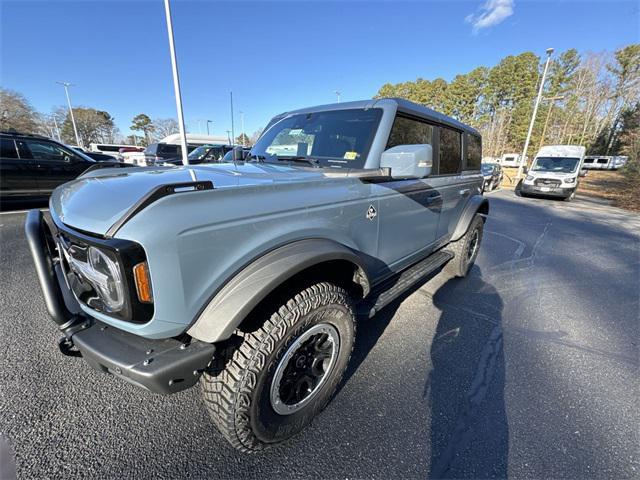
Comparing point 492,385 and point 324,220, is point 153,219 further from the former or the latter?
point 492,385

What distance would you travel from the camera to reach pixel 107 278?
1.23 metres

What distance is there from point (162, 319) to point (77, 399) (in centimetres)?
142

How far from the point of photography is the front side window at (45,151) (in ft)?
22.4

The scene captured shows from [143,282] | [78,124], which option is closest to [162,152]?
[143,282]

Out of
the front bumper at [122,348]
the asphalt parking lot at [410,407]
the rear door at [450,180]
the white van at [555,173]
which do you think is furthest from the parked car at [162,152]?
the white van at [555,173]

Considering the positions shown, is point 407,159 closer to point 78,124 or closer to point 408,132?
point 408,132

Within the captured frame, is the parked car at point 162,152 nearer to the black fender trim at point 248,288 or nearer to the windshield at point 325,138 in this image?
the windshield at point 325,138

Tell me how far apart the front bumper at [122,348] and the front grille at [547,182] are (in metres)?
15.9

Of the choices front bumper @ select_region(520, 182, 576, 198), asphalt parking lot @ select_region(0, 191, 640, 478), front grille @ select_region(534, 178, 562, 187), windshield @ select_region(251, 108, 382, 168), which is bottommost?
asphalt parking lot @ select_region(0, 191, 640, 478)

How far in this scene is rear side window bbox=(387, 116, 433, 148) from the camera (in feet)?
7.71

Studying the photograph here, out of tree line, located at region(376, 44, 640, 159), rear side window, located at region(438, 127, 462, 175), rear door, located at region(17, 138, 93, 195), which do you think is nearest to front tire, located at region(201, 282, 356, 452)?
rear side window, located at region(438, 127, 462, 175)

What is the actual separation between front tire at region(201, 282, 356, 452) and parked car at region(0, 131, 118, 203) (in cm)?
678

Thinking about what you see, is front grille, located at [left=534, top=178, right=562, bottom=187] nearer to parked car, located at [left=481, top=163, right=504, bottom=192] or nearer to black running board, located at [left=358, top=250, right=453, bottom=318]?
parked car, located at [left=481, top=163, right=504, bottom=192]

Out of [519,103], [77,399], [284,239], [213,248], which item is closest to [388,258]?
[284,239]
